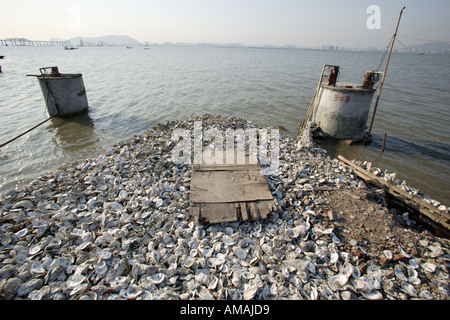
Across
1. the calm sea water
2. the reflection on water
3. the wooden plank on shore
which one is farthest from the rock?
the wooden plank on shore

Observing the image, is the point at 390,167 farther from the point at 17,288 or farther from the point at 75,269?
the point at 17,288

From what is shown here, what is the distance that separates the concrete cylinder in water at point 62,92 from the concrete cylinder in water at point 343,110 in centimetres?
1431

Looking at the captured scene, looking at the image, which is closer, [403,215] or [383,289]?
[383,289]

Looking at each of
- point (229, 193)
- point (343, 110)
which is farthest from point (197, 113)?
point (229, 193)

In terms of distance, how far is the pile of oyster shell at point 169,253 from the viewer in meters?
3.62

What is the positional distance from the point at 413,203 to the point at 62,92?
17.4 m

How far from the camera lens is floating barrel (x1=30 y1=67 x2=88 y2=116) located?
12044mm

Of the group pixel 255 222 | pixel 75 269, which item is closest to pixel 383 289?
pixel 255 222

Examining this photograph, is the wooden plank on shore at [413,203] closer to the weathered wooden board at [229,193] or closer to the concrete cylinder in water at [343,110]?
the weathered wooden board at [229,193]

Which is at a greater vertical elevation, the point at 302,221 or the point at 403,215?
the point at 302,221

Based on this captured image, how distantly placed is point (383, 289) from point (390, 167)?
807 cm

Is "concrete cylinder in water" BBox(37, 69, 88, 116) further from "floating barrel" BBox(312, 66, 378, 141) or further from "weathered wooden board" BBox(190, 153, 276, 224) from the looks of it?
"floating barrel" BBox(312, 66, 378, 141)

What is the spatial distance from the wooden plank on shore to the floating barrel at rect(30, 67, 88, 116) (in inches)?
622

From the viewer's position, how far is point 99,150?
399 inches
